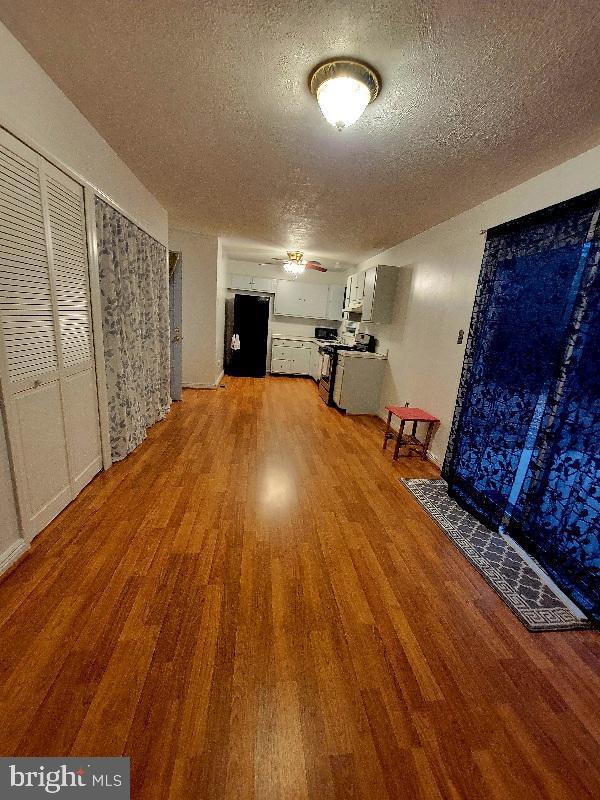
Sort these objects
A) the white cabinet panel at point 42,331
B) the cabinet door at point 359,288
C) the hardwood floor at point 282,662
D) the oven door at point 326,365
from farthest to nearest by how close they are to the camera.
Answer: the oven door at point 326,365 → the cabinet door at point 359,288 → the white cabinet panel at point 42,331 → the hardwood floor at point 282,662

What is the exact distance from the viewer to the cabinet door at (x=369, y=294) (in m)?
4.46

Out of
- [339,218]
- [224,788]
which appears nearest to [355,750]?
Answer: [224,788]

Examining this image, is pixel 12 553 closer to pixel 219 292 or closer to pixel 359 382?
pixel 359 382

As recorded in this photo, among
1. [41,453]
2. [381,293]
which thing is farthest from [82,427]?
[381,293]

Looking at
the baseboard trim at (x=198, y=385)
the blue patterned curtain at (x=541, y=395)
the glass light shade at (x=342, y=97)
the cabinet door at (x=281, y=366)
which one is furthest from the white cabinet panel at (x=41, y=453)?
the cabinet door at (x=281, y=366)

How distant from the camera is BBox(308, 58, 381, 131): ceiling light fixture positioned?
141cm

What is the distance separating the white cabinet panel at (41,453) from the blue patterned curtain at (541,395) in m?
2.95

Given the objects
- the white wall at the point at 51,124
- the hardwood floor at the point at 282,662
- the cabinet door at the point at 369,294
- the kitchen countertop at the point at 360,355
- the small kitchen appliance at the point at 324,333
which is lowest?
the hardwood floor at the point at 282,662

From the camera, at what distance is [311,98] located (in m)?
1.66

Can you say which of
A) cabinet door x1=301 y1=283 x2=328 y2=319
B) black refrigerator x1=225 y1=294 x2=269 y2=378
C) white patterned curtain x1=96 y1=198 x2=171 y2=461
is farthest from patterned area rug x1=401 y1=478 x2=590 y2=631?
cabinet door x1=301 y1=283 x2=328 y2=319

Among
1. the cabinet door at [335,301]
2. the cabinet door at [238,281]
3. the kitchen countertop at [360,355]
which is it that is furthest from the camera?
the cabinet door at [335,301]

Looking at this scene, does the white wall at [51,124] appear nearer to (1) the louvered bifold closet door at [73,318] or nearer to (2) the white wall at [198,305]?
(1) the louvered bifold closet door at [73,318]

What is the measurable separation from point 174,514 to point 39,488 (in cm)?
79

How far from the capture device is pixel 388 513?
2.35m
